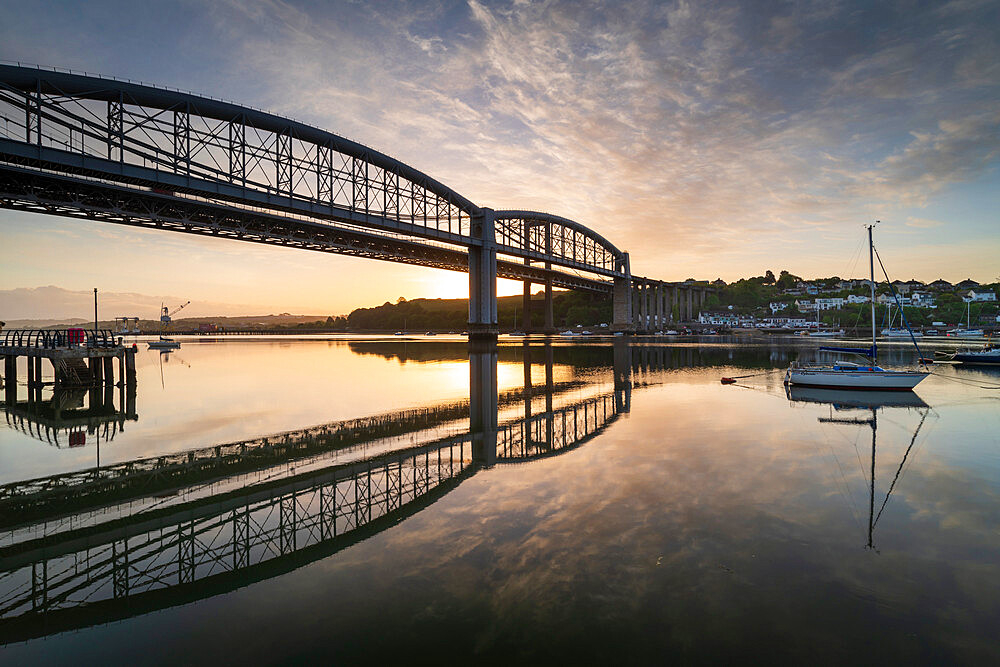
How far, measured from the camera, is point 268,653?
5.30 meters

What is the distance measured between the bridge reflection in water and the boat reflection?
Answer: 8371 millimetres

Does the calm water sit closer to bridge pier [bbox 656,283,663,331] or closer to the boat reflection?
the boat reflection

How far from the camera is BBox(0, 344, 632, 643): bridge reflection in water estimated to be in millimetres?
6906

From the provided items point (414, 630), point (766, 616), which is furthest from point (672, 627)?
point (414, 630)

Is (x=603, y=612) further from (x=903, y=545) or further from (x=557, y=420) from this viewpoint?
A: (x=557, y=420)

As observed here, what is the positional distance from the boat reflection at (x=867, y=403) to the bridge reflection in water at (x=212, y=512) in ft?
27.5

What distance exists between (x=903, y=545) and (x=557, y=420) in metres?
11.8

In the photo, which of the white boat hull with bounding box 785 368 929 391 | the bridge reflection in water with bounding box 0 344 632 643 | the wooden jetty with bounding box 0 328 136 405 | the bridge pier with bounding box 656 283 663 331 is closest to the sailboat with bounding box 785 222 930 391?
the white boat hull with bounding box 785 368 929 391

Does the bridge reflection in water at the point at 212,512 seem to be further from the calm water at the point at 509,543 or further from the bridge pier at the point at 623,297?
the bridge pier at the point at 623,297

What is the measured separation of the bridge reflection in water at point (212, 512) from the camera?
691 centimetres

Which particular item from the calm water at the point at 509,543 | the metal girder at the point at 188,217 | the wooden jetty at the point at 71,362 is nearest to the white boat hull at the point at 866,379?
the calm water at the point at 509,543

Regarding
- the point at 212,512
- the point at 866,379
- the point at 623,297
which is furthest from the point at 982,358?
the point at 623,297

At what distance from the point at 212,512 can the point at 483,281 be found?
72.8 metres

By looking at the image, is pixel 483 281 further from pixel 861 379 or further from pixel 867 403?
pixel 867 403
